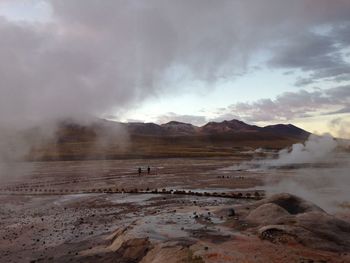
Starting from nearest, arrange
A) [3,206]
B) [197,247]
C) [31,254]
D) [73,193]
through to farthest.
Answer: [197,247], [31,254], [3,206], [73,193]

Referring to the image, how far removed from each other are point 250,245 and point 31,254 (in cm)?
892

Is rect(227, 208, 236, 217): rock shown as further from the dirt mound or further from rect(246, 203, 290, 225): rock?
rect(246, 203, 290, 225): rock

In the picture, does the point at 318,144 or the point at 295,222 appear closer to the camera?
the point at 295,222

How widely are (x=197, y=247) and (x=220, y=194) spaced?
748 inches

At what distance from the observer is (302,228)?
51.2 ft

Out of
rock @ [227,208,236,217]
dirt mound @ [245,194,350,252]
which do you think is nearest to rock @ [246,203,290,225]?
dirt mound @ [245,194,350,252]

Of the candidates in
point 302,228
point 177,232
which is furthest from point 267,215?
point 177,232

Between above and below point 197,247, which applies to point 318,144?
above

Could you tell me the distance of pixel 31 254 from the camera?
697 inches

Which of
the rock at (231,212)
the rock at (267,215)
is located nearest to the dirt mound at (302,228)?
the rock at (267,215)

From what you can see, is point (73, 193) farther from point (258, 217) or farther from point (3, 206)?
point (258, 217)

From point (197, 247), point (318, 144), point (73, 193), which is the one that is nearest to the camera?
point (197, 247)

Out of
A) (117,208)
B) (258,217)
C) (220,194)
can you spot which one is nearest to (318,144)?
(220,194)

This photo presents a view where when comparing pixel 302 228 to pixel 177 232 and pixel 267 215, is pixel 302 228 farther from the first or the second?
pixel 177 232
